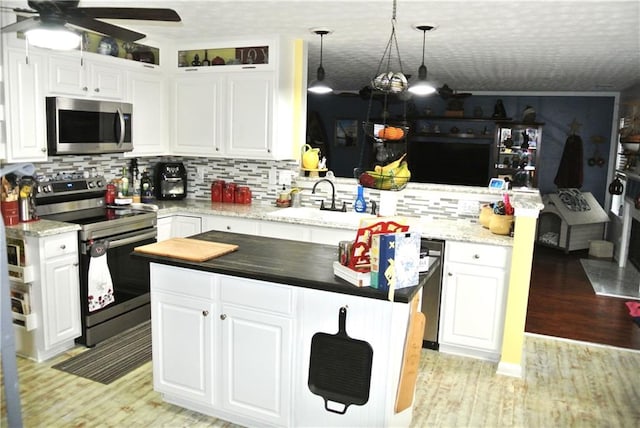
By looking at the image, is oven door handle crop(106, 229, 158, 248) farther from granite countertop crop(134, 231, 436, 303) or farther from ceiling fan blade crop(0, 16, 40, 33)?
ceiling fan blade crop(0, 16, 40, 33)

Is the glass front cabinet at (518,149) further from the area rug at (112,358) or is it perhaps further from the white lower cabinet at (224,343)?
the white lower cabinet at (224,343)

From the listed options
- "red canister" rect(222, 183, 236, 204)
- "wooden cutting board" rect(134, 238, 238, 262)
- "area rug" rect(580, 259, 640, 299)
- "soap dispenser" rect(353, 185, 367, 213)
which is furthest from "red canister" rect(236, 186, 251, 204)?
"area rug" rect(580, 259, 640, 299)

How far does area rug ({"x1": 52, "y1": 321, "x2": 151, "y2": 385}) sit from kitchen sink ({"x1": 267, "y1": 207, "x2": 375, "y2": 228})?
1380 mm

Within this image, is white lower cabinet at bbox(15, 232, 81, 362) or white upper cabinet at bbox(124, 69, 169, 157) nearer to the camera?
white lower cabinet at bbox(15, 232, 81, 362)

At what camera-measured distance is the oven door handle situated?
3796 millimetres

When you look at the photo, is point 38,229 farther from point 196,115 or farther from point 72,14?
point 196,115

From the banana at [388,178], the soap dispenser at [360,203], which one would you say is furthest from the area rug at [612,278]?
the banana at [388,178]

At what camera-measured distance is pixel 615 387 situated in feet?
11.3

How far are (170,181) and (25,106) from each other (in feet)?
5.24

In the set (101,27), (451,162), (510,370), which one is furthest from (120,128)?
(451,162)

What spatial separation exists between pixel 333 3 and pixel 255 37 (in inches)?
53.2

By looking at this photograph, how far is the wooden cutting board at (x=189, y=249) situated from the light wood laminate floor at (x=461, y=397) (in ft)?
3.02

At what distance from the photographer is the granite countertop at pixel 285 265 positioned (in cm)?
232

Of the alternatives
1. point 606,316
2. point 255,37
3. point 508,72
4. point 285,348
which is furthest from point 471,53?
point 285,348
